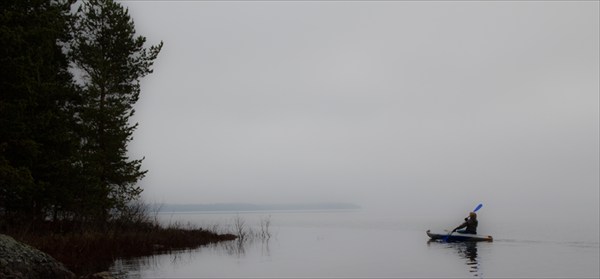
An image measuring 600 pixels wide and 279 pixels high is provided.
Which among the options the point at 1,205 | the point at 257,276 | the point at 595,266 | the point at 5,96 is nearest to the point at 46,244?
the point at 1,205

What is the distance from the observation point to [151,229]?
3067cm

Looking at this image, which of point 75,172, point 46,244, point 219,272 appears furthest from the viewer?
point 75,172

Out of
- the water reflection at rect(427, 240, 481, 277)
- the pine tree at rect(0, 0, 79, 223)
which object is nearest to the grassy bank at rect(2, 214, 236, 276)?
the pine tree at rect(0, 0, 79, 223)

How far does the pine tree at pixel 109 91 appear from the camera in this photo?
24.9 metres

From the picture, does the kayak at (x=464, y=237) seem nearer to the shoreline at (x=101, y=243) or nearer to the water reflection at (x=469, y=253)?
the water reflection at (x=469, y=253)

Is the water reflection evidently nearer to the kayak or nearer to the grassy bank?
the kayak

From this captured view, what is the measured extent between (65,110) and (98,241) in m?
Result: 6.96

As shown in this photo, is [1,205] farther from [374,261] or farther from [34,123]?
[374,261]

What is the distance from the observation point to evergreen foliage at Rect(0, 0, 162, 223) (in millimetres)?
18000

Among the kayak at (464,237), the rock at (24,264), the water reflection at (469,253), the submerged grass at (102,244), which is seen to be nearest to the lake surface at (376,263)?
the water reflection at (469,253)

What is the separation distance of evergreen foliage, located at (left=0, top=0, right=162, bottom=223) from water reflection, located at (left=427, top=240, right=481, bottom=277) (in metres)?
18.7

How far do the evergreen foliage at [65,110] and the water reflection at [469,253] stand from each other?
18.7 metres

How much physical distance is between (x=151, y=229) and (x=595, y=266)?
86.3ft

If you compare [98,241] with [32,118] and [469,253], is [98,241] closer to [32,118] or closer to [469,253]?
[32,118]
